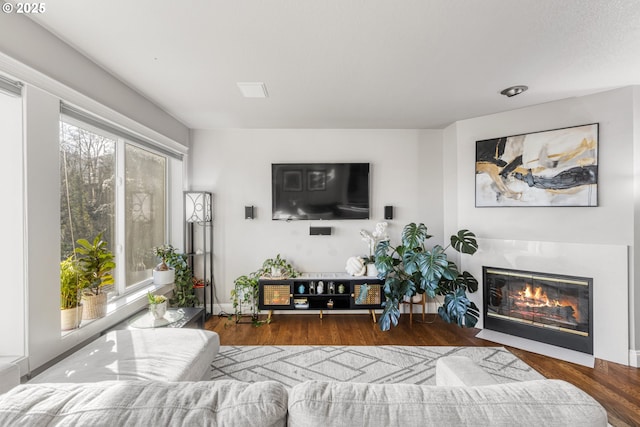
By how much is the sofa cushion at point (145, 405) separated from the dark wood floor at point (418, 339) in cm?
237

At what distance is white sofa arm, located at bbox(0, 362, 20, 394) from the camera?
4.20 ft

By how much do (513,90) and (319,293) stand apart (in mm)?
2790

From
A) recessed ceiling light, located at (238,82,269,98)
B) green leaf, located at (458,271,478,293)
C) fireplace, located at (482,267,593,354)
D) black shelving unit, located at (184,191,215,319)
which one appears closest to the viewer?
recessed ceiling light, located at (238,82,269,98)

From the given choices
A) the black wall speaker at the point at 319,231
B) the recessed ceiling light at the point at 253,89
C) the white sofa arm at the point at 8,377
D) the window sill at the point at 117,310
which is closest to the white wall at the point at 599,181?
the black wall speaker at the point at 319,231

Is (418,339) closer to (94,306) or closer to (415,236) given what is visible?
(415,236)

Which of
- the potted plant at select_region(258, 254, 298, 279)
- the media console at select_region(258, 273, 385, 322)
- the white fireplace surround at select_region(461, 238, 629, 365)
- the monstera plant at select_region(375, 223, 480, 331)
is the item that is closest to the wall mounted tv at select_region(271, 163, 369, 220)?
the potted plant at select_region(258, 254, 298, 279)

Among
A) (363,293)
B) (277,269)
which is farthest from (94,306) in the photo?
(363,293)

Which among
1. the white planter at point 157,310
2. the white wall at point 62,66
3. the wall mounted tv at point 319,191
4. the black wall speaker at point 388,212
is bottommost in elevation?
the white planter at point 157,310

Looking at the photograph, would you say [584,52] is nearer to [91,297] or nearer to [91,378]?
[91,378]

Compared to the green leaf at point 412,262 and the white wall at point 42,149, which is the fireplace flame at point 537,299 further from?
the white wall at point 42,149

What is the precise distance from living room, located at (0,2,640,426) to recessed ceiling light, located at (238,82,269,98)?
0.28 feet

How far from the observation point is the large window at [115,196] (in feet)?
7.27

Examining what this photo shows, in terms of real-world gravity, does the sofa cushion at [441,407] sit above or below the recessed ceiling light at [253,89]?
below

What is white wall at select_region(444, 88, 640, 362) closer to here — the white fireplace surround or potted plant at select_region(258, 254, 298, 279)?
the white fireplace surround
